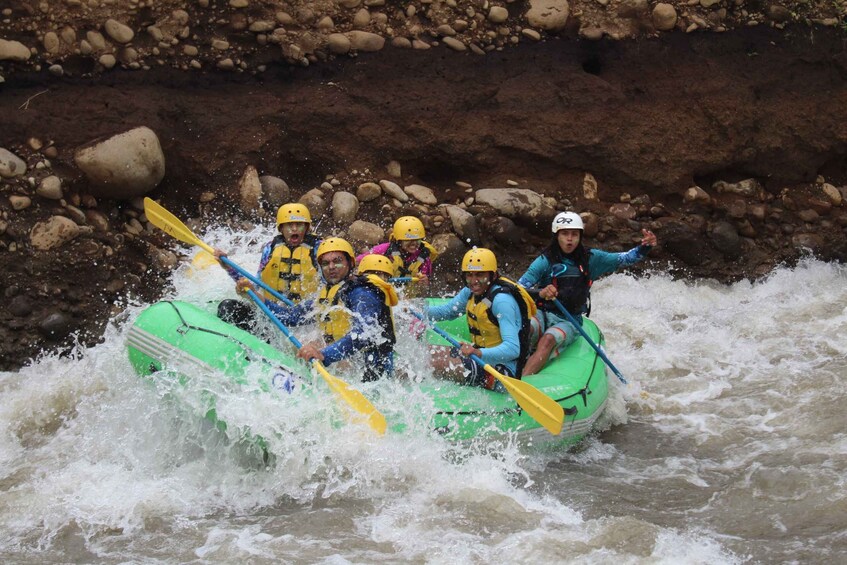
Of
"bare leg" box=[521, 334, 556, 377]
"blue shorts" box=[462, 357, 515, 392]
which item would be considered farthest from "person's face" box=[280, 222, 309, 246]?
"bare leg" box=[521, 334, 556, 377]

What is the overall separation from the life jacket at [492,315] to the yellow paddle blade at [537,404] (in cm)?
35

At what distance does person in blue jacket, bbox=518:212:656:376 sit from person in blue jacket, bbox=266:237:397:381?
152cm

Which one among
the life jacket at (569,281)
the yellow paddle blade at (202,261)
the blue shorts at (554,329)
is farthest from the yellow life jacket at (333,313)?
the yellow paddle blade at (202,261)

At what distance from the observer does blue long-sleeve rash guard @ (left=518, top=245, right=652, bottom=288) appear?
7699mm

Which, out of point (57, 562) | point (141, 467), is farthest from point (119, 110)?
point (57, 562)

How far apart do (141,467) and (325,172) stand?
4.52 m

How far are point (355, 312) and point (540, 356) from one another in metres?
1.79

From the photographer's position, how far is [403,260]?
27.4 feet

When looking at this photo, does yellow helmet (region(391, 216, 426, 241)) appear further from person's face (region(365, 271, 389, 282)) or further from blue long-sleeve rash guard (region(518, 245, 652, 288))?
person's face (region(365, 271, 389, 282))

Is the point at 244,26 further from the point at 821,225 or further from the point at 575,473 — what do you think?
the point at 821,225

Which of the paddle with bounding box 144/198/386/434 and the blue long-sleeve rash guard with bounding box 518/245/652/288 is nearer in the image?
the paddle with bounding box 144/198/386/434

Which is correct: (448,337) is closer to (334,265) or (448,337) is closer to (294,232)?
(334,265)

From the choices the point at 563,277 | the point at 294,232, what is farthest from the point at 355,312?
the point at 563,277

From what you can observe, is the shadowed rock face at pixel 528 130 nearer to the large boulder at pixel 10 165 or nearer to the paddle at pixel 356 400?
the large boulder at pixel 10 165
